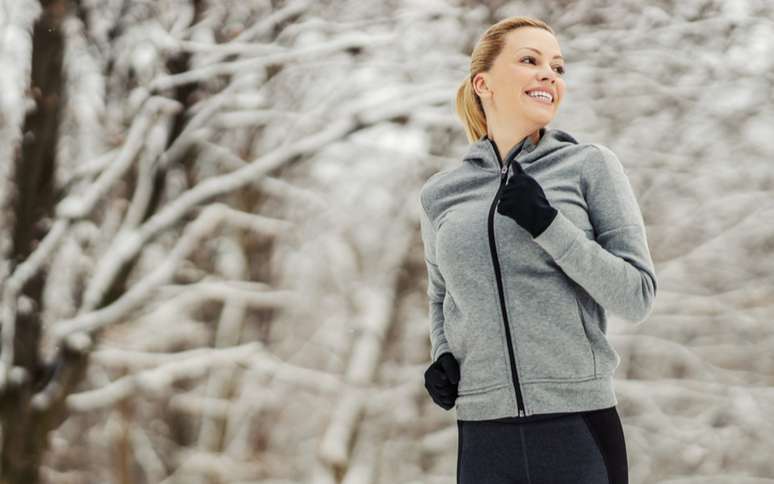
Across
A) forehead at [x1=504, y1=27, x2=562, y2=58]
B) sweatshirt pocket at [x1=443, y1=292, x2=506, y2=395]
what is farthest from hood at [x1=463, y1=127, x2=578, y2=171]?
sweatshirt pocket at [x1=443, y1=292, x2=506, y2=395]

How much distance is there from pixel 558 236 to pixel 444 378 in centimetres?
28

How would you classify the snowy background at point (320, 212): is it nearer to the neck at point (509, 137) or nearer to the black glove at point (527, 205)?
the neck at point (509, 137)

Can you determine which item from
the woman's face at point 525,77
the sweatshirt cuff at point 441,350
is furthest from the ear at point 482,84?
the sweatshirt cuff at point 441,350

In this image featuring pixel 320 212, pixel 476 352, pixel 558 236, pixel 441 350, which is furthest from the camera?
pixel 320 212

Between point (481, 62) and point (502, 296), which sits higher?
point (481, 62)

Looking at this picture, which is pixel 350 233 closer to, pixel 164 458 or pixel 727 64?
pixel 164 458

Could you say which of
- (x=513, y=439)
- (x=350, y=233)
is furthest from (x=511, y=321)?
(x=350, y=233)

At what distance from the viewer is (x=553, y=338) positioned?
3.33 ft

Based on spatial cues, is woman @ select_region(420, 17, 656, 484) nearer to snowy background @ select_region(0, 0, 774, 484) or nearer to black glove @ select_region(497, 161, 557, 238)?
black glove @ select_region(497, 161, 557, 238)

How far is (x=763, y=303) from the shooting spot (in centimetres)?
334

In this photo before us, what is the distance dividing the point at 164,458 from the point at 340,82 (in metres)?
1.90

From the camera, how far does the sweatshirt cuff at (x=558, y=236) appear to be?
0.96 metres

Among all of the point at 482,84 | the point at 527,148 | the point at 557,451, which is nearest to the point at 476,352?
the point at 557,451

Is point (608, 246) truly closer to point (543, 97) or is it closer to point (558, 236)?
point (558, 236)
